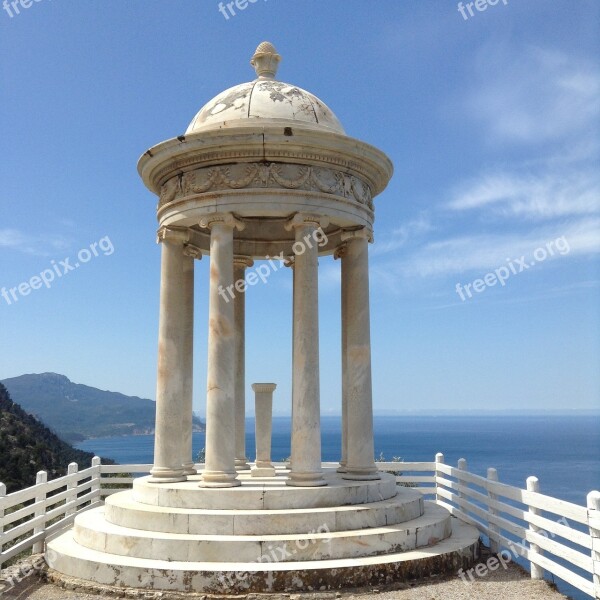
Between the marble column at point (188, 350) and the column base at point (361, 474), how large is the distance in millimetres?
5032

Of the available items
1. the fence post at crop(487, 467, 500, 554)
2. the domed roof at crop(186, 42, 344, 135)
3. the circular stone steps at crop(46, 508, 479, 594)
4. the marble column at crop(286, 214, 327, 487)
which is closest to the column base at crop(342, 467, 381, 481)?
the marble column at crop(286, 214, 327, 487)

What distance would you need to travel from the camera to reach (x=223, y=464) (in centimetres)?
1422

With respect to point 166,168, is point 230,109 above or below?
above

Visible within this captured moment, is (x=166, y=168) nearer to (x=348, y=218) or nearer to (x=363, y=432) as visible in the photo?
(x=348, y=218)

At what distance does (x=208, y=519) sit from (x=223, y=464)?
173 cm

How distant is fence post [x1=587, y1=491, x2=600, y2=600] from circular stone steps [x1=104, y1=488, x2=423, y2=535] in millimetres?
4754

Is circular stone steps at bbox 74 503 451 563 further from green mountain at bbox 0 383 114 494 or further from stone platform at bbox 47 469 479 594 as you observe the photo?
green mountain at bbox 0 383 114 494

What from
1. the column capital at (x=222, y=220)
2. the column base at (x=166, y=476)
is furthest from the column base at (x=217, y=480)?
the column capital at (x=222, y=220)

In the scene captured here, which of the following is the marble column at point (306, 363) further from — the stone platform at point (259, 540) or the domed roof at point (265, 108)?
the domed roof at point (265, 108)

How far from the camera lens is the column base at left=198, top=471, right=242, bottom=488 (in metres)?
14.0

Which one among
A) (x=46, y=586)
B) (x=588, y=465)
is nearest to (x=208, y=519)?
(x=46, y=586)

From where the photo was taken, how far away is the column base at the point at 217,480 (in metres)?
14.0

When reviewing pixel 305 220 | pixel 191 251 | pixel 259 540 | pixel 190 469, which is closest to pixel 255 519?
pixel 259 540

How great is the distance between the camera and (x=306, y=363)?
47.6ft
